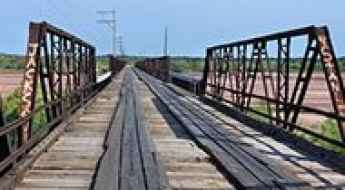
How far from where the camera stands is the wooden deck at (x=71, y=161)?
7910 mm

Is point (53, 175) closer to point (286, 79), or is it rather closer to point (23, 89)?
point (23, 89)

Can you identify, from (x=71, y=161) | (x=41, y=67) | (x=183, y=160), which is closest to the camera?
(x=71, y=161)

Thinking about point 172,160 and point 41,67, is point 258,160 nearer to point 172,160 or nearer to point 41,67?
point 172,160

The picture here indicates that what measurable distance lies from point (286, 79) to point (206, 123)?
10.0 ft

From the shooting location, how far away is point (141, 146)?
11070 millimetres

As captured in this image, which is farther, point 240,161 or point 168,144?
point 168,144

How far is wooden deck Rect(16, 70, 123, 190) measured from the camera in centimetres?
791

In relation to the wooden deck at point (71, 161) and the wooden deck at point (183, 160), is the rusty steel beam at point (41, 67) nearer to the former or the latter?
the wooden deck at point (71, 161)

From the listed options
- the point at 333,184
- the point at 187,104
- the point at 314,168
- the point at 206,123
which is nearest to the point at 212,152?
the point at 314,168

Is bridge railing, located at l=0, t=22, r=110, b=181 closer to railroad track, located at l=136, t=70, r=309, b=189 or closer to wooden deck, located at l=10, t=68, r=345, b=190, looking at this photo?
wooden deck, located at l=10, t=68, r=345, b=190

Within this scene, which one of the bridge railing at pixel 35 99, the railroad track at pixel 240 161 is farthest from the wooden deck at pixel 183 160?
the bridge railing at pixel 35 99

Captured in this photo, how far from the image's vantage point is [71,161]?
376 inches

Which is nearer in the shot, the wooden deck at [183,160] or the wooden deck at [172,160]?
the wooden deck at [172,160]

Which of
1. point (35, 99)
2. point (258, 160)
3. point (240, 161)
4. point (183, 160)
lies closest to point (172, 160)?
point (183, 160)
